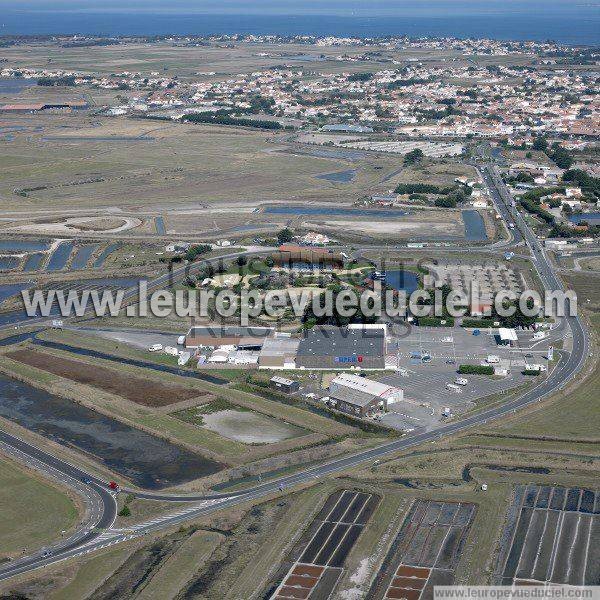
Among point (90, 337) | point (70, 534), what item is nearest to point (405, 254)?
point (90, 337)

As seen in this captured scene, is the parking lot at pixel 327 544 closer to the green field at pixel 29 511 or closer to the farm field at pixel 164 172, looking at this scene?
the green field at pixel 29 511

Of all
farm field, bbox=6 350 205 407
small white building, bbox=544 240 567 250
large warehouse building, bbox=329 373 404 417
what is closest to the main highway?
large warehouse building, bbox=329 373 404 417

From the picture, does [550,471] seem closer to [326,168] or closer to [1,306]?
[1,306]

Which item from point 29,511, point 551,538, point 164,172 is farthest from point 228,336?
point 164,172

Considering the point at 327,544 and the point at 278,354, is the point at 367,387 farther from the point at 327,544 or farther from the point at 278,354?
the point at 327,544

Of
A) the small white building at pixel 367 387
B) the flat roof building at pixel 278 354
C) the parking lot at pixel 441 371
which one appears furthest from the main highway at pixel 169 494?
the flat roof building at pixel 278 354

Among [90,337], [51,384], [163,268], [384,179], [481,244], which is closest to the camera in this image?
[51,384]
